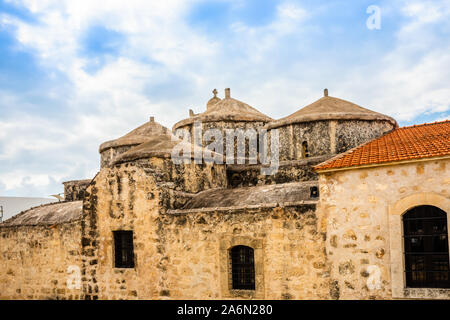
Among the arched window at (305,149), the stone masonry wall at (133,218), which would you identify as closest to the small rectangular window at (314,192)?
the stone masonry wall at (133,218)

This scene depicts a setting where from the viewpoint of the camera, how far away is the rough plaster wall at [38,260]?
13.6 meters

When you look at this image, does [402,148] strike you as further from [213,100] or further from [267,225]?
[213,100]

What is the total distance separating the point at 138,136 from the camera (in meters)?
20.3

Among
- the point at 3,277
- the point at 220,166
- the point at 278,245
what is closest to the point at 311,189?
the point at 278,245

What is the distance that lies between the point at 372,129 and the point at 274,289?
23.8 ft

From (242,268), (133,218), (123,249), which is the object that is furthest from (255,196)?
(123,249)

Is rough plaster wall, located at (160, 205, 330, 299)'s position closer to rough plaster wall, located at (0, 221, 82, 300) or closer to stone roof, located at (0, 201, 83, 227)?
rough plaster wall, located at (0, 221, 82, 300)

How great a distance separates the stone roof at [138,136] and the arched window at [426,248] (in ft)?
43.2

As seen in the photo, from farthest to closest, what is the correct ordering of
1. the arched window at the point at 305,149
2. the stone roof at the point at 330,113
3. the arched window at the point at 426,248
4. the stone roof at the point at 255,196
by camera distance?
the arched window at the point at 305,149, the stone roof at the point at 330,113, the stone roof at the point at 255,196, the arched window at the point at 426,248

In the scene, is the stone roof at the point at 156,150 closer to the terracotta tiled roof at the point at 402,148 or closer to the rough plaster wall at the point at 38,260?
the rough plaster wall at the point at 38,260

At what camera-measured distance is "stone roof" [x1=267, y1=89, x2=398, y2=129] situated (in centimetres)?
1478

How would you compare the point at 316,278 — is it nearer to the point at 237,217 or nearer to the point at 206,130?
the point at 237,217

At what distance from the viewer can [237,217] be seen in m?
10.7

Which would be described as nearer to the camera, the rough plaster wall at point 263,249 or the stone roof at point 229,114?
the rough plaster wall at point 263,249
